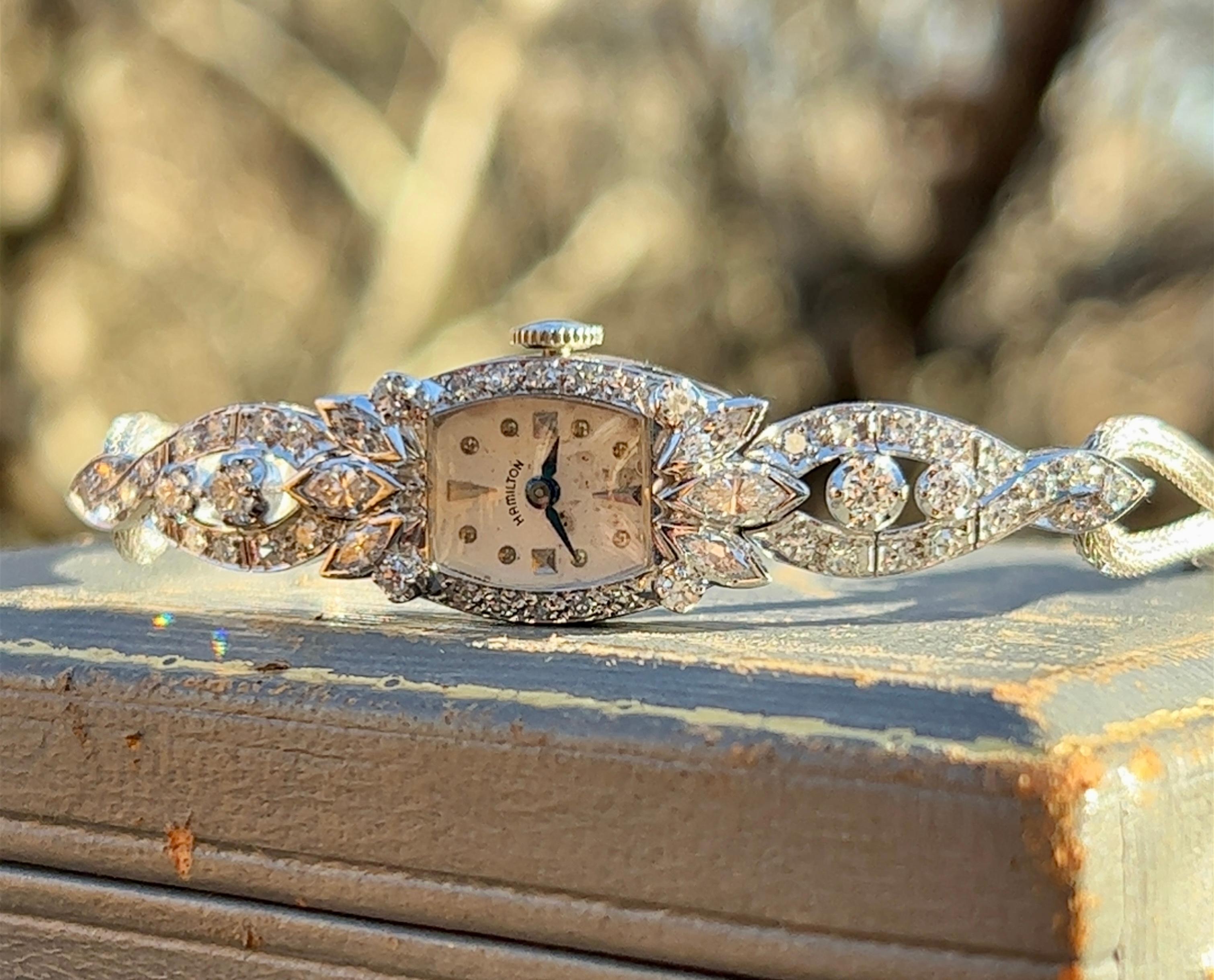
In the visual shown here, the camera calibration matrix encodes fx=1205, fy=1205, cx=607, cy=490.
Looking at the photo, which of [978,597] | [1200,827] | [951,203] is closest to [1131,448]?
[978,597]

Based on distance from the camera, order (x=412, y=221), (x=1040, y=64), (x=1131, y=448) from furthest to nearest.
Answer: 1. (x=412, y=221)
2. (x=1040, y=64)
3. (x=1131, y=448)

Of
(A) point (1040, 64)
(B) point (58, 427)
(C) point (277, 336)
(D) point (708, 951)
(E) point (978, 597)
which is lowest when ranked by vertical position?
(D) point (708, 951)

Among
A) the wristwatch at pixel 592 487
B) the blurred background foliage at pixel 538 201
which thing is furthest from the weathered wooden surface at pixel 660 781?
the blurred background foliage at pixel 538 201

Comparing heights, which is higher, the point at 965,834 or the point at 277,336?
the point at 277,336

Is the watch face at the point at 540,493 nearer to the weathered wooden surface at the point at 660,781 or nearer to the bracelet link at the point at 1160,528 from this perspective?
the weathered wooden surface at the point at 660,781

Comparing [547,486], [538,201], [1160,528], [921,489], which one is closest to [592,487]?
[547,486]

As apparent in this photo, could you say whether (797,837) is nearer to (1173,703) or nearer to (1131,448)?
(1173,703)

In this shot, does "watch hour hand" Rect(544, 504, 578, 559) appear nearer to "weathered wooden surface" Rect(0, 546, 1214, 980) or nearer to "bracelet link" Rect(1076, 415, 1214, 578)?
"weathered wooden surface" Rect(0, 546, 1214, 980)

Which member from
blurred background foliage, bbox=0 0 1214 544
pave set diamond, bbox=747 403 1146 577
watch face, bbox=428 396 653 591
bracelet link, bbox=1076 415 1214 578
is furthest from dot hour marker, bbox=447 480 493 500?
blurred background foliage, bbox=0 0 1214 544
